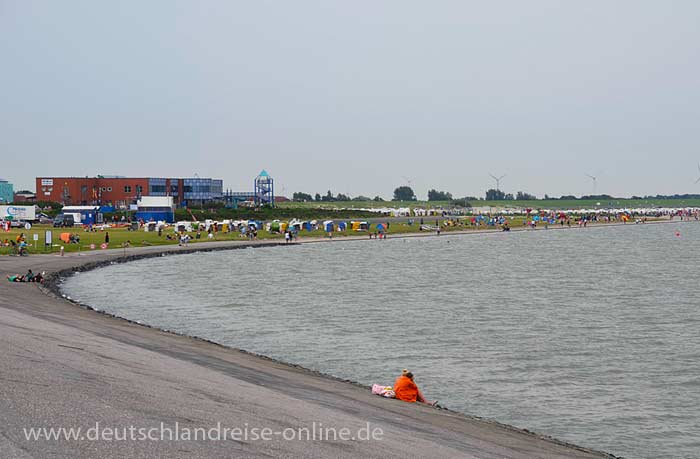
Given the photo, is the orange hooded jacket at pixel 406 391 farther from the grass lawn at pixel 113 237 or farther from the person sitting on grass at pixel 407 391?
the grass lawn at pixel 113 237

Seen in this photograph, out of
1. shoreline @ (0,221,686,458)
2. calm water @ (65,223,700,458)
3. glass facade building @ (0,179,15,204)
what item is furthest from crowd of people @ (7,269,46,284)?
glass facade building @ (0,179,15,204)

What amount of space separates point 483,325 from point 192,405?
27.4m

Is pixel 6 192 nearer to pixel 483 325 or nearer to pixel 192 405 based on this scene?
pixel 483 325

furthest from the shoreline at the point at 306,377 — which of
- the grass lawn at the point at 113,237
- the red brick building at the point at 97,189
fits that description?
the red brick building at the point at 97,189

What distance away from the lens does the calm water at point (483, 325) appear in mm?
25984

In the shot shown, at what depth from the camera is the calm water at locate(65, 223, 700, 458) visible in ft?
85.3

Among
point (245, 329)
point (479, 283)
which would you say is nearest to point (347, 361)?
point (245, 329)

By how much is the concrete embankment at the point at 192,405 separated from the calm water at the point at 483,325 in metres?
3.07

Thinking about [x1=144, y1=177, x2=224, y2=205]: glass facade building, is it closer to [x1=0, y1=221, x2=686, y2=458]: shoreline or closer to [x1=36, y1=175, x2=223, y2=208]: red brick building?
[x1=36, y1=175, x2=223, y2=208]: red brick building

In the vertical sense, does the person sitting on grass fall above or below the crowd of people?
below

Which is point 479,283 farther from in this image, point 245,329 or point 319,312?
point 245,329

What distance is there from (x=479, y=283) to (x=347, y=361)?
39.0 meters

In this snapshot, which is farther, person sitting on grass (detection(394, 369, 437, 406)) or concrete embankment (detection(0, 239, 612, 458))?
person sitting on grass (detection(394, 369, 437, 406))

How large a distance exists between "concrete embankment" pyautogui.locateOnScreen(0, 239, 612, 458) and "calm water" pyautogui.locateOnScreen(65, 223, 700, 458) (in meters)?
3.07
